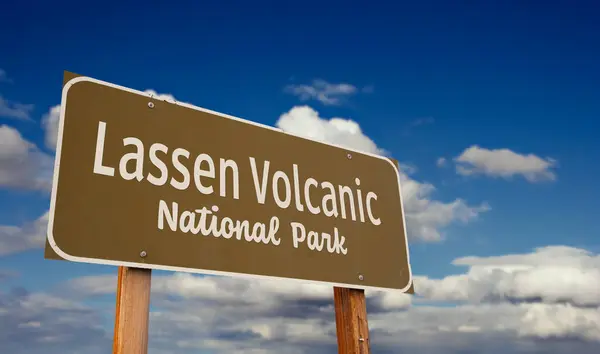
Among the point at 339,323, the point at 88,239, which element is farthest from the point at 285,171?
the point at 88,239

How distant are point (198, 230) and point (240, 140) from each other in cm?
81

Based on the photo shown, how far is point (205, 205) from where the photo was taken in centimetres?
357

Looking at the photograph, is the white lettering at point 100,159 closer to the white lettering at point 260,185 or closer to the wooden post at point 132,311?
the wooden post at point 132,311

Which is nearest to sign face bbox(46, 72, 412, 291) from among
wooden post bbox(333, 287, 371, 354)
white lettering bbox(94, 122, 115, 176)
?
white lettering bbox(94, 122, 115, 176)

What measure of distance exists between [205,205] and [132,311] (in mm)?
819

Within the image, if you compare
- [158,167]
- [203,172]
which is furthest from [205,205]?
[158,167]

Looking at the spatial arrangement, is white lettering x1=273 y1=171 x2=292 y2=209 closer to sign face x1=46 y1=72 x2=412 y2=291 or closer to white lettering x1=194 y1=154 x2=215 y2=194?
sign face x1=46 y1=72 x2=412 y2=291

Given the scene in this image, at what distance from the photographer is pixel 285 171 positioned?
4.11 m

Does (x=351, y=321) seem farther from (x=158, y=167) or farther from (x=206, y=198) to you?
(x=158, y=167)

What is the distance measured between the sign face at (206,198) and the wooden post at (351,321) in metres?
0.13

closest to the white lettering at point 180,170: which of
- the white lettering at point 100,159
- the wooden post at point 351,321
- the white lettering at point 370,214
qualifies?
the white lettering at point 100,159

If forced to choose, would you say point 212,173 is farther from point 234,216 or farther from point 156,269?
point 156,269

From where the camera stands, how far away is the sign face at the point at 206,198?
3189 millimetres

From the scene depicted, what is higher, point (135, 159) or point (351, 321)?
point (135, 159)
